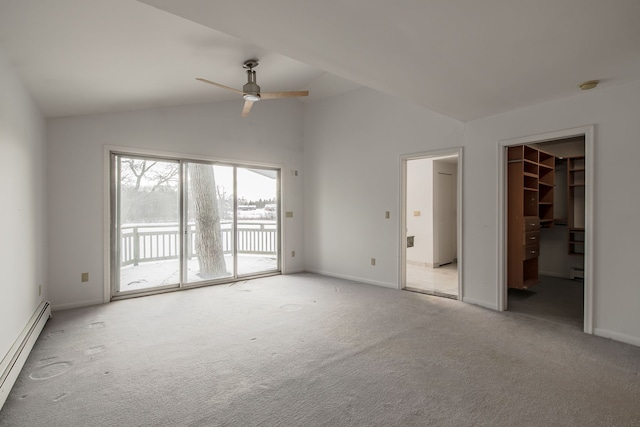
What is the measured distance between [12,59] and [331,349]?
3366 mm

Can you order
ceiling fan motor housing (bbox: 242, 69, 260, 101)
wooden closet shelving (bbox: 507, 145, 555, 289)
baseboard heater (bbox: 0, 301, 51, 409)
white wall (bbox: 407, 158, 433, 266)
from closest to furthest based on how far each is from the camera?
1. baseboard heater (bbox: 0, 301, 51, 409)
2. ceiling fan motor housing (bbox: 242, 69, 260, 101)
3. wooden closet shelving (bbox: 507, 145, 555, 289)
4. white wall (bbox: 407, 158, 433, 266)

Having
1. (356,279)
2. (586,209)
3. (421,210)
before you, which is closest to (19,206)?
(356,279)

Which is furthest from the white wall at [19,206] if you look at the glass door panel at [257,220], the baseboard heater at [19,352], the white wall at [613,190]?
the white wall at [613,190]

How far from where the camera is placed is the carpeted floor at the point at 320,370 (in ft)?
6.27

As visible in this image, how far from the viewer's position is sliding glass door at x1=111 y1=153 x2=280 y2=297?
441 cm

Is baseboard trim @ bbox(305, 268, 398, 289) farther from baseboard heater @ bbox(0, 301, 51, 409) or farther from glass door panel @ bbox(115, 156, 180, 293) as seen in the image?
baseboard heater @ bbox(0, 301, 51, 409)

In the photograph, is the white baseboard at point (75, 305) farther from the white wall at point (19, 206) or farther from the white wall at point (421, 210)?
the white wall at point (421, 210)

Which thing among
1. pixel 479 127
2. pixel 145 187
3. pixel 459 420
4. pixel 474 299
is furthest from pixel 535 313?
pixel 145 187

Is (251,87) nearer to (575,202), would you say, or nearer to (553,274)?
(575,202)

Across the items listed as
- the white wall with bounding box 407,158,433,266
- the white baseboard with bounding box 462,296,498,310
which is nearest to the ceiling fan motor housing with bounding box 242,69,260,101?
the white baseboard with bounding box 462,296,498,310

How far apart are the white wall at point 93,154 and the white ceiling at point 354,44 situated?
55cm

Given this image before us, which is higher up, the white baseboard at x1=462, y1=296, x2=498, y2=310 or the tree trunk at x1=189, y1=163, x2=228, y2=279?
the tree trunk at x1=189, y1=163, x2=228, y2=279

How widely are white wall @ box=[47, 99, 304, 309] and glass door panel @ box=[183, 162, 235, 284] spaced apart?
0.35 meters

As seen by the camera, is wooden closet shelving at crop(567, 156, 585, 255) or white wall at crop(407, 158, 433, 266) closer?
wooden closet shelving at crop(567, 156, 585, 255)
